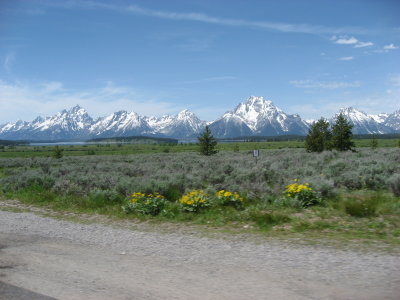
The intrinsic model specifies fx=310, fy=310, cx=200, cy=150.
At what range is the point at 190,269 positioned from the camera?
5.49 m

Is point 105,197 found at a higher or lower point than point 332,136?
lower

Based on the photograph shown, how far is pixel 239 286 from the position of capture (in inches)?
186

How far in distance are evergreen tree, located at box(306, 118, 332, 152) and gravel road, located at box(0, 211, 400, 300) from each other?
40.6m

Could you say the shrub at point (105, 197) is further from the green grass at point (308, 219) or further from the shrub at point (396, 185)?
the shrub at point (396, 185)

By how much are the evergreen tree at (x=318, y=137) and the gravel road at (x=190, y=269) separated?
4062cm

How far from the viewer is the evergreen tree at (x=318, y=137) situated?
4491 cm

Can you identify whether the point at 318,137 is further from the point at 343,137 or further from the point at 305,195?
the point at 305,195

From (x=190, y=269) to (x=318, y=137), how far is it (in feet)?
143

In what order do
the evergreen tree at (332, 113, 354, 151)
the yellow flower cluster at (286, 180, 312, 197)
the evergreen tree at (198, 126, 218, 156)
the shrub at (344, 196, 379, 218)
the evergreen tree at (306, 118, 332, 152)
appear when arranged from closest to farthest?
the shrub at (344, 196, 379, 218)
the yellow flower cluster at (286, 180, 312, 197)
the evergreen tree at (332, 113, 354, 151)
the evergreen tree at (306, 118, 332, 152)
the evergreen tree at (198, 126, 218, 156)

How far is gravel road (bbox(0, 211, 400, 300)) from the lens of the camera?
4.53 meters

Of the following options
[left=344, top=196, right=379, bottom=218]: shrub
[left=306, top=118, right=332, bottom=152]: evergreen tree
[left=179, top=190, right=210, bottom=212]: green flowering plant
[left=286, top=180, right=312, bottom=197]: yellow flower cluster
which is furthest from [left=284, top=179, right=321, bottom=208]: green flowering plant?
[left=306, top=118, right=332, bottom=152]: evergreen tree

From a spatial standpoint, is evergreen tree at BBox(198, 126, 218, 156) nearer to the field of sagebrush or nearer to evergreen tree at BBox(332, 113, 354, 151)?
evergreen tree at BBox(332, 113, 354, 151)

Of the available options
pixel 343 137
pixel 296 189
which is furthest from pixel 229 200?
pixel 343 137

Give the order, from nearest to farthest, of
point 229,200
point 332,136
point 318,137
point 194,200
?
point 194,200, point 229,200, point 332,136, point 318,137
